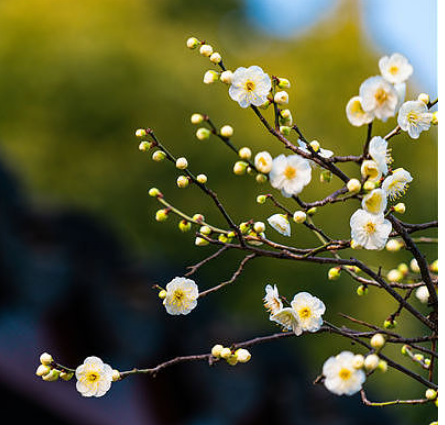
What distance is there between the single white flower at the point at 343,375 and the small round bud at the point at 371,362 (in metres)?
0.01

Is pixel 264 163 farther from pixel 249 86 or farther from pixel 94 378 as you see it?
pixel 94 378

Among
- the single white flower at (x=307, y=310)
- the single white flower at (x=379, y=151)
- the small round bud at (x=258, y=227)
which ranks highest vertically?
the single white flower at (x=379, y=151)

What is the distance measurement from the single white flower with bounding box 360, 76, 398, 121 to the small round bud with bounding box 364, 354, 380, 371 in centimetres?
30

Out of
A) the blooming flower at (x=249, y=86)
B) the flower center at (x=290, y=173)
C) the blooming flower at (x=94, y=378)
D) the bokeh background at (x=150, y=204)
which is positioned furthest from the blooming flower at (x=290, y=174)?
the bokeh background at (x=150, y=204)

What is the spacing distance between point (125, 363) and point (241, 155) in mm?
1973

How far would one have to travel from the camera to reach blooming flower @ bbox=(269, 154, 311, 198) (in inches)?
28.8

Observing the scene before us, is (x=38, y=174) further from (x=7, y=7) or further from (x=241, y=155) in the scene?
(x=241, y=155)

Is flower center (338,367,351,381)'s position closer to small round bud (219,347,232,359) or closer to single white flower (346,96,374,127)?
small round bud (219,347,232,359)

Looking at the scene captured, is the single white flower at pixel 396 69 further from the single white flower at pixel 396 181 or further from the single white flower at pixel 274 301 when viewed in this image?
the single white flower at pixel 274 301

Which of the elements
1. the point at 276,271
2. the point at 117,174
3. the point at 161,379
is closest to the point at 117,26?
the point at 117,174

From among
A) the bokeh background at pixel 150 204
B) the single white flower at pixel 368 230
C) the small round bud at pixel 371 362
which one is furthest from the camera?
the bokeh background at pixel 150 204

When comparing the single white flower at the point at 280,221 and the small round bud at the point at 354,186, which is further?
the single white flower at the point at 280,221

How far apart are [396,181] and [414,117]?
0.09 meters

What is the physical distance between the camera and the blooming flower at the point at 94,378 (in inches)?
31.7
